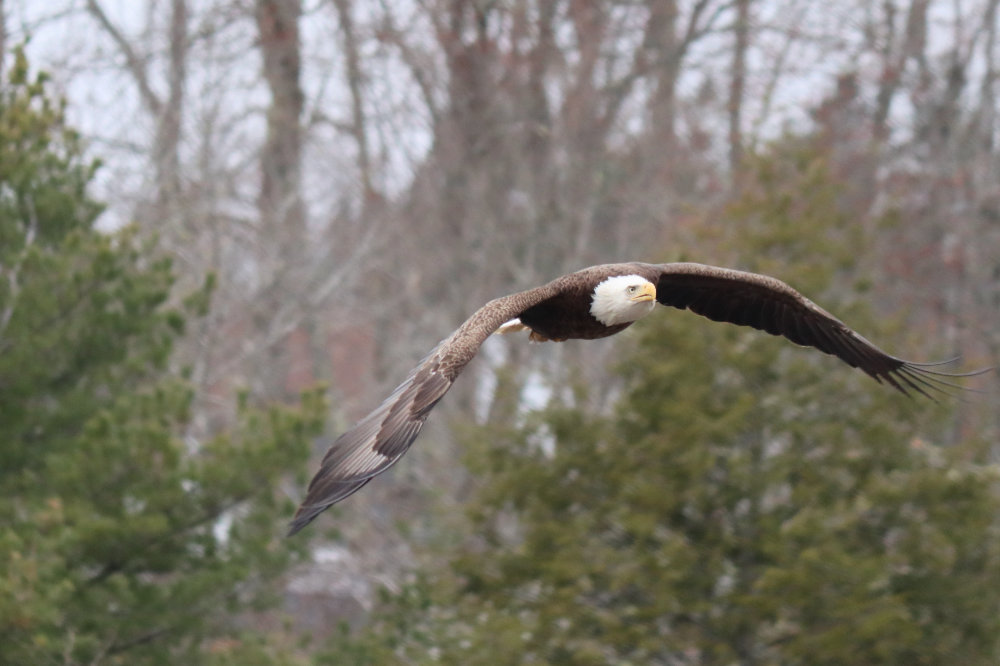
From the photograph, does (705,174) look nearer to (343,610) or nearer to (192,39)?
(192,39)

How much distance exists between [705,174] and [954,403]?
7.40 m

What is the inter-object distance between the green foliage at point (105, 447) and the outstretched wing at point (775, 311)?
4.06 m

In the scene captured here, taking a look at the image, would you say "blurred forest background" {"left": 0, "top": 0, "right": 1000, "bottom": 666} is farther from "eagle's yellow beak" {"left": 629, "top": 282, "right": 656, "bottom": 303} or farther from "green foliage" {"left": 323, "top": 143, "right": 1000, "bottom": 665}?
"eagle's yellow beak" {"left": 629, "top": 282, "right": 656, "bottom": 303}

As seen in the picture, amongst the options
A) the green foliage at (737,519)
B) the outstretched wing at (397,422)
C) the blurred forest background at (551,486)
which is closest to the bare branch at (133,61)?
the blurred forest background at (551,486)

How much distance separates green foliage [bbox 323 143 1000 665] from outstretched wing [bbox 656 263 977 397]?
2.53m

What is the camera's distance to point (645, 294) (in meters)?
6.52

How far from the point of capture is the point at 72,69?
17828mm

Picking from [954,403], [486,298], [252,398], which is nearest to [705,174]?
[486,298]

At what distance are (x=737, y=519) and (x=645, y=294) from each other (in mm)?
4125

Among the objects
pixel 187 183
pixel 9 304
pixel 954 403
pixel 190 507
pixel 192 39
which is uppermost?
pixel 192 39

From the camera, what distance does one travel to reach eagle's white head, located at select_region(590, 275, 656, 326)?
6.52 meters

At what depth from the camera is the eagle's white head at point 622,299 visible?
6.52 m

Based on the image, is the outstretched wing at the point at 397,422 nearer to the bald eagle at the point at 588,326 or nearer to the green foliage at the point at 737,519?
the bald eagle at the point at 588,326

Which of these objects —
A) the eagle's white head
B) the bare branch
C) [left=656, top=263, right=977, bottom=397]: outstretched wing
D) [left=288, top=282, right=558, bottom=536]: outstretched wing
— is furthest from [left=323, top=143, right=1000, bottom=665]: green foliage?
the bare branch
